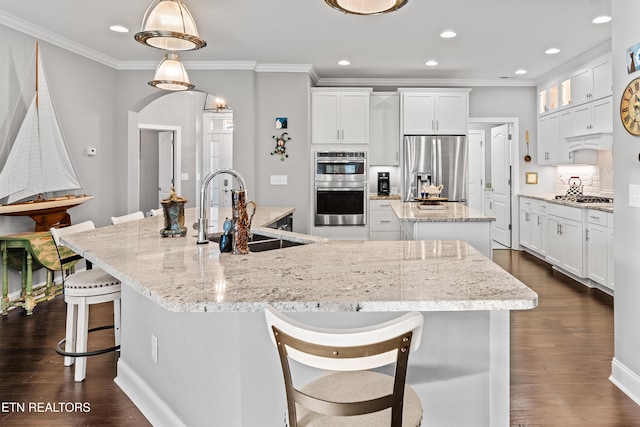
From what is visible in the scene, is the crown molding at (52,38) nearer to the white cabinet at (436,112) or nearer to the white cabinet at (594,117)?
the white cabinet at (436,112)

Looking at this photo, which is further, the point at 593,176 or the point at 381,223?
the point at 381,223

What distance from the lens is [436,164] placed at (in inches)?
244

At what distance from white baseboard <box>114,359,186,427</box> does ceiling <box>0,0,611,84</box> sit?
3.01 metres

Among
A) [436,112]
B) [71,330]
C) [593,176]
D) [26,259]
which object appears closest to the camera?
[71,330]

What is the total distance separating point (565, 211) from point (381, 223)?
7.67 ft

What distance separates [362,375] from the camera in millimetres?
1405

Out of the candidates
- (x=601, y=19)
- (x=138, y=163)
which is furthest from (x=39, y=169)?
(x=601, y=19)

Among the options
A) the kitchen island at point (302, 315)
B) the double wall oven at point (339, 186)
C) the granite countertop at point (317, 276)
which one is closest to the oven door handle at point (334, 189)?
the double wall oven at point (339, 186)

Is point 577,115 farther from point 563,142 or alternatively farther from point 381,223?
point 381,223

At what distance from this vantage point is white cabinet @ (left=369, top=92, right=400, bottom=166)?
639 centimetres

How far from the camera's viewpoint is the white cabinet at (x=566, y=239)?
461 cm

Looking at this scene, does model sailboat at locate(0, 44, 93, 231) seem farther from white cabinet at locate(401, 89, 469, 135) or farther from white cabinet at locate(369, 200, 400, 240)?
white cabinet at locate(401, 89, 469, 135)

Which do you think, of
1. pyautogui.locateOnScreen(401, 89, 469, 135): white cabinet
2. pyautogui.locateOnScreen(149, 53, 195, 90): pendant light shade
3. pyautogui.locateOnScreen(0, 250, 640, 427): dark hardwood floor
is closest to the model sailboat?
pyautogui.locateOnScreen(0, 250, 640, 427): dark hardwood floor

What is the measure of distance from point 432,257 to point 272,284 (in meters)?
0.83
